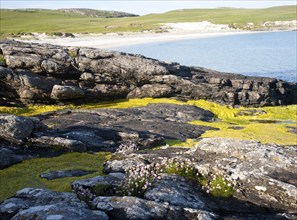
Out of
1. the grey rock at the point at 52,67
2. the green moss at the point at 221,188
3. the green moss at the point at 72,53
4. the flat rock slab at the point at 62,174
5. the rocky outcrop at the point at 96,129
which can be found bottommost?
the rocky outcrop at the point at 96,129

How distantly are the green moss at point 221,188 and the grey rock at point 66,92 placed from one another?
3168cm

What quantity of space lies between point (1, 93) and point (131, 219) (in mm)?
36763

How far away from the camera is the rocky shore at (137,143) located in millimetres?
13836

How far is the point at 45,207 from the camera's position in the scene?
38.7ft

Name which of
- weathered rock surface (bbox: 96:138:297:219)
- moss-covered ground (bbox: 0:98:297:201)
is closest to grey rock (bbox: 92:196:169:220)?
weathered rock surface (bbox: 96:138:297:219)

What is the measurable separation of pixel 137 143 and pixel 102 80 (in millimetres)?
21775

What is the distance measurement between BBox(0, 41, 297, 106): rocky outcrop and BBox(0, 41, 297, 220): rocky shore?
0.44 ft

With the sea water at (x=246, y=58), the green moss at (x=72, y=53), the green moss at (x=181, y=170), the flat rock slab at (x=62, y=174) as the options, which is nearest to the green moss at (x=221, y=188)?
the green moss at (x=181, y=170)

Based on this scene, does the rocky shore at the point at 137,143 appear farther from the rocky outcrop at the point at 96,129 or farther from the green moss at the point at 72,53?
the green moss at the point at 72,53

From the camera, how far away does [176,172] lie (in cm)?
1703

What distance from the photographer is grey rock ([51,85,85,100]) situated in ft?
145

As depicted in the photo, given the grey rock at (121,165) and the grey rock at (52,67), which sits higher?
the grey rock at (52,67)

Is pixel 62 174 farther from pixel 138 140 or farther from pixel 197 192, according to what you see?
pixel 138 140

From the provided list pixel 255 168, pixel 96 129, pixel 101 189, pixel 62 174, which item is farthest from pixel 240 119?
pixel 101 189
